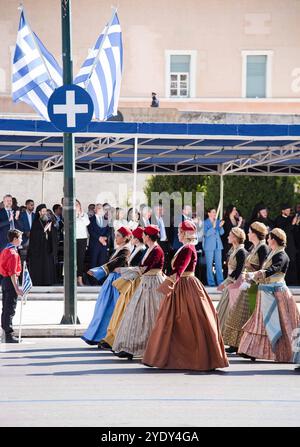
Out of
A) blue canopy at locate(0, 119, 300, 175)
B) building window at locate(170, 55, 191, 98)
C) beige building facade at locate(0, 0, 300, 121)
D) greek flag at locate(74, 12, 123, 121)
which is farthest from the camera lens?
building window at locate(170, 55, 191, 98)

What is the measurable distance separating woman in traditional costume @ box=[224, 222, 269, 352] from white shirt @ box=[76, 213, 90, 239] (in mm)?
9114

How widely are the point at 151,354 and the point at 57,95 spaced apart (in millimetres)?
5669

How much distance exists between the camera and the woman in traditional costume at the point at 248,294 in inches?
617

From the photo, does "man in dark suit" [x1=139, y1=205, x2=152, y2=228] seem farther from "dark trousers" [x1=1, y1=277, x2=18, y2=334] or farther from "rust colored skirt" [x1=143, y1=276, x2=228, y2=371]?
"rust colored skirt" [x1=143, y1=276, x2=228, y2=371]

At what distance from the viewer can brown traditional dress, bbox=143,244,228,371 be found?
13805 mm

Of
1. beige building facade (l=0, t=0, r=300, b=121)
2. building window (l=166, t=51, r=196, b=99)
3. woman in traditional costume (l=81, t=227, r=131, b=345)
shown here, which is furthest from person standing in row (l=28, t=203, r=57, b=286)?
building window (l=166, t=51, r=196, b=99)

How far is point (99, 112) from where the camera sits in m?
21.5

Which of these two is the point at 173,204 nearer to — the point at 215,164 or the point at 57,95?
the point at 215,164

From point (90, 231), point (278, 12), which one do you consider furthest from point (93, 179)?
point (90, 231)

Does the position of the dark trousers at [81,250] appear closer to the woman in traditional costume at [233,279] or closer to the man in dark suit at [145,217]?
the man in dark suit at [145,217]

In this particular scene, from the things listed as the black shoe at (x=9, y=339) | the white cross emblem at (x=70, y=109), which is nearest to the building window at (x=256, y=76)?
the white cross emblem at (x=70, y=109)

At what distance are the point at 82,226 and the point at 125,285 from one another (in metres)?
8.98

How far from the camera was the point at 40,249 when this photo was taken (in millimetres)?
24781

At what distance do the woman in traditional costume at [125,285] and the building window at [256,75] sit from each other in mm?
36594
